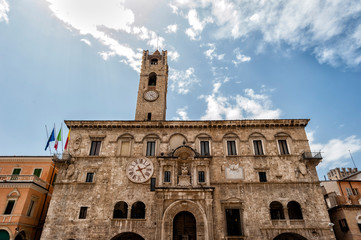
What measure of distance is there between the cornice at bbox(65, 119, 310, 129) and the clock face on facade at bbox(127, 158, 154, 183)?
13.4 feet

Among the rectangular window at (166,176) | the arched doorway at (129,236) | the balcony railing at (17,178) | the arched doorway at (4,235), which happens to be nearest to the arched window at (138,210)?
the arched doorway at (129,236)

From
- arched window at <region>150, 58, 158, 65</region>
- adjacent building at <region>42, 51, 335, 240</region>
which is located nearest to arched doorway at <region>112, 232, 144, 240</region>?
adjacent building at <region>42, 51, 335, 240</region>

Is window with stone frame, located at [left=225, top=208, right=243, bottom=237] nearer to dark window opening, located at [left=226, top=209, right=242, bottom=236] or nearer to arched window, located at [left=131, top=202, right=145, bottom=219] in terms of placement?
dark window opening, located at [left=226, top=209, right=242, bottom=236]

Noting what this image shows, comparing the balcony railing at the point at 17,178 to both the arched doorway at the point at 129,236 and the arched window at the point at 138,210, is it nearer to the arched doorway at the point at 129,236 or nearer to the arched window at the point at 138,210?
the arched doorway at the point at 129,236

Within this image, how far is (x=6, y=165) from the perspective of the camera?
27.1 meters

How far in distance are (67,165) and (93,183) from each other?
3.58m

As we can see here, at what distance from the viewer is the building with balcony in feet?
71.3

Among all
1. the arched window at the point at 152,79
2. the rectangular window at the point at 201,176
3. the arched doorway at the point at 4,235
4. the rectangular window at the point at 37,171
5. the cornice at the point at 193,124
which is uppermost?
the arched window at the point at 152,79

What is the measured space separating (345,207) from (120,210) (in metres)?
22.2

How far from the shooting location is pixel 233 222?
21.1 m

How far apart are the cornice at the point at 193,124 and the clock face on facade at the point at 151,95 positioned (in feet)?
18.1

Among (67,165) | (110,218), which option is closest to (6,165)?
(67,165)

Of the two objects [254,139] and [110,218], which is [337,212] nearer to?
[254,139]

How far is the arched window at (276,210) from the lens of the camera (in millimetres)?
21938
